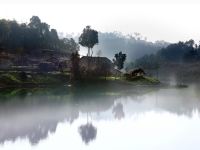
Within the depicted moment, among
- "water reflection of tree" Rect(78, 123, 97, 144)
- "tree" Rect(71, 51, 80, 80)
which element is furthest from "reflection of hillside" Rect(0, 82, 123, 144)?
"tree" Rect(71, 51, 80, 80)

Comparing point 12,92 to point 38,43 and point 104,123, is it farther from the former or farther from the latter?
point 38,43

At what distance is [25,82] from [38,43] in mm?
46218

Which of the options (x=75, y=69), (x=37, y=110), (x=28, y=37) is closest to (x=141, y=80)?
(x=75, y=69)

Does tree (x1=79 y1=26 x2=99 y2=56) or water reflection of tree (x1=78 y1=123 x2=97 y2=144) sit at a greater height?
tree (x1=79 y1=26 x2=99 y2=56)

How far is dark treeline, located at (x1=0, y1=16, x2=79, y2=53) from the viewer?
126 m

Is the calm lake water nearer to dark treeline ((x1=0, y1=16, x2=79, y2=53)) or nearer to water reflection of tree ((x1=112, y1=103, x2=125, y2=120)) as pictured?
water reflection of tree ((x1=112, y1=103, x2=125, y2=120))

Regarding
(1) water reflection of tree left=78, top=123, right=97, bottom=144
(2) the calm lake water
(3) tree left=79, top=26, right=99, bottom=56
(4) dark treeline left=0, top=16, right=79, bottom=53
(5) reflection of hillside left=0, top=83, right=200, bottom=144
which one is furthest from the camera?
(4) dark treeline left=0, top=16, right=79, bottom=53

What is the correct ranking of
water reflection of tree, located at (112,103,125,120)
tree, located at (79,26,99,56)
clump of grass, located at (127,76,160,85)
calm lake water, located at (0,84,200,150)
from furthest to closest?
tree, located at (79,26,99,56), clump of grass, located at (127,76,160,85), water reflection of tree, located at (112,103,125,120), calm lake water, located at (0,84,200,150)

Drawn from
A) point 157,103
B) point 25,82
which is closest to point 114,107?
point 157,103

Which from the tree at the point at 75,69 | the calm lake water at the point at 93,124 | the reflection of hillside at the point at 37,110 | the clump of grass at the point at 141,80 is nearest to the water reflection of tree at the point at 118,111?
the calm lake water at the point at 93,124

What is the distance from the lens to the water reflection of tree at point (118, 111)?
51.8m

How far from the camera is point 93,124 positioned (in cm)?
4538

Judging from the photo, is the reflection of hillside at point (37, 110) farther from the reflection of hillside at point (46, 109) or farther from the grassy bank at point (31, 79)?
the grassy bank at point (31, 79)

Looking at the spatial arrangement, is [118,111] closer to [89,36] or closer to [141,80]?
[141,80]
